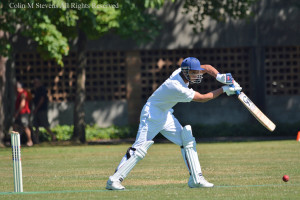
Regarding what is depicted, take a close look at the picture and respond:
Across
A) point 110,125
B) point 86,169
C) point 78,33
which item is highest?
point 78,33

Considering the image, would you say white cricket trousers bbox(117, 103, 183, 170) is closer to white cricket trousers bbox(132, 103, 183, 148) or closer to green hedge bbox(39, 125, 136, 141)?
white cricket trousers bbox(132, 103, 183, 148)

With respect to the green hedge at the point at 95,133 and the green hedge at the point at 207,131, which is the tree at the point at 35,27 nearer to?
the green hedge at the point at 95,133

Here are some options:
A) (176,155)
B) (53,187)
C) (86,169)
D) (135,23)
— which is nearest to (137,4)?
(135,23)

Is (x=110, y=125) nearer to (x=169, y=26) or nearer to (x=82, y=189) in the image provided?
(x=169, y=26)

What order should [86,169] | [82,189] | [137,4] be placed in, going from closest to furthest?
[82,189] < [86,169] < [137,4]

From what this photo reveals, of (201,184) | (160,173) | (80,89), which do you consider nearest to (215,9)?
(80,89)

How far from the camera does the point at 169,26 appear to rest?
26.5 meters

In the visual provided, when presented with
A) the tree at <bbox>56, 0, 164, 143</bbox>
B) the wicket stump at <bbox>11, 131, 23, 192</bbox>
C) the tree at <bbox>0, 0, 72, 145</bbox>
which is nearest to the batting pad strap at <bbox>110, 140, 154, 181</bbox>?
the wicket stump at <bbox>11, 131, 23, 192</bbox>

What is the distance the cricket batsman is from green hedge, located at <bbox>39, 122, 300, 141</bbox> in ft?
47.8

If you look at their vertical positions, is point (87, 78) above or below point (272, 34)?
below

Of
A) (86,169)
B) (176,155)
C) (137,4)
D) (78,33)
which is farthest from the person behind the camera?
(78,33)

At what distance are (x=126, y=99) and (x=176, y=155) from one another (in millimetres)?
9604

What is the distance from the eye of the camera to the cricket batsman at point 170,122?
33.8ft

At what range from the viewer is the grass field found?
32.5 ft
